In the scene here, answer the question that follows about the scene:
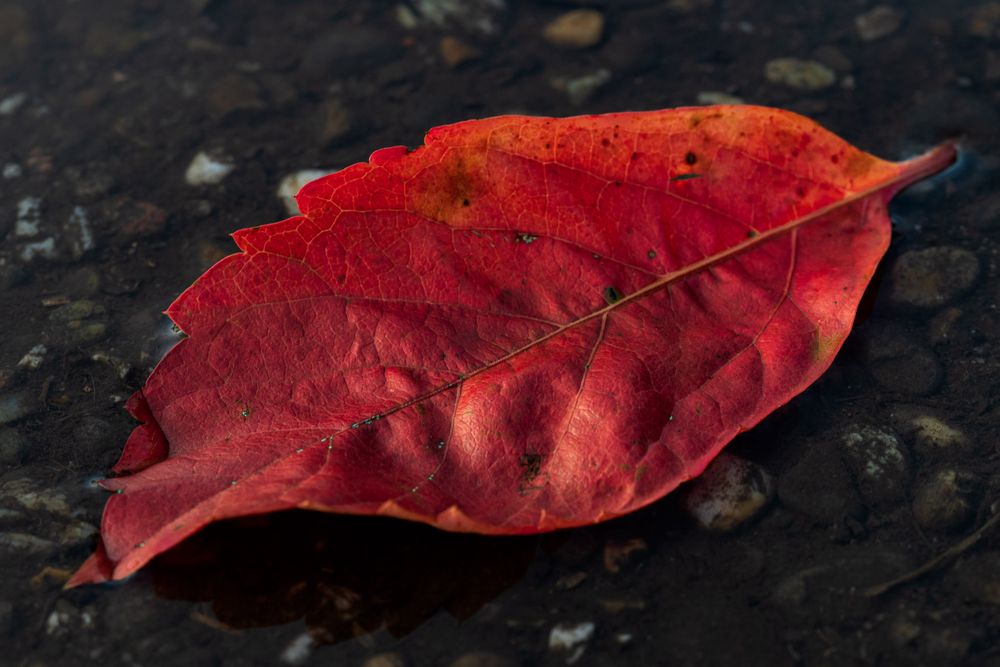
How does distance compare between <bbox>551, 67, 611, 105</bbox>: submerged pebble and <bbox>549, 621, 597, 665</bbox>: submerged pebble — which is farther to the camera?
<bbox>551, 67, 611, 105</bbox>: submerged pebble

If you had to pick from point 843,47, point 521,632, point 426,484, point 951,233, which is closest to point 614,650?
point 521,632

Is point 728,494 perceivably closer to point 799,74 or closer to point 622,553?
point 622,553

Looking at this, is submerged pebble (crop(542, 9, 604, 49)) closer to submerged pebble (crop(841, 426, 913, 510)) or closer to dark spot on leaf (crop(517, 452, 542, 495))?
submerged pebble (crop(841, 426, 913, 510))

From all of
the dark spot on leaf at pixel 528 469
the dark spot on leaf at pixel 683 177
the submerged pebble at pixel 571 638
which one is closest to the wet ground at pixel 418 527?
the submerged pebble at pixel 571 638

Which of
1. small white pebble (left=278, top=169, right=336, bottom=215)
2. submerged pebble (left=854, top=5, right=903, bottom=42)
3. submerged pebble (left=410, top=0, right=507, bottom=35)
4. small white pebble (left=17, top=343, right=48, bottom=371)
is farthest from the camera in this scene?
submerged pebble (left=410, top=0, right=507, bottom=35)

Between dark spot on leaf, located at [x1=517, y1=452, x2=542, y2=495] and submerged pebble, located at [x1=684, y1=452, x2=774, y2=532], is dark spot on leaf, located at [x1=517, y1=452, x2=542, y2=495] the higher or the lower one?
the higher one

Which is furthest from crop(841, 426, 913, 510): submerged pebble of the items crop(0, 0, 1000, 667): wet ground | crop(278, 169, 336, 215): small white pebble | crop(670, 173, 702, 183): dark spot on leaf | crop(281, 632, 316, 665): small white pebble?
crop(278, 169, 336, 215): small white pebble

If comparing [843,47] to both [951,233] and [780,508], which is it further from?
[780,508]

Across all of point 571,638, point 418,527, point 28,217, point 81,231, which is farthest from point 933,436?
point 28,217

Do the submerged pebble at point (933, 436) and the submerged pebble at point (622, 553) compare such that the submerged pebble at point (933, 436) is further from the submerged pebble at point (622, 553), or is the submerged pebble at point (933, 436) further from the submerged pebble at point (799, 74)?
the submerged pebble at point (799, 74)
